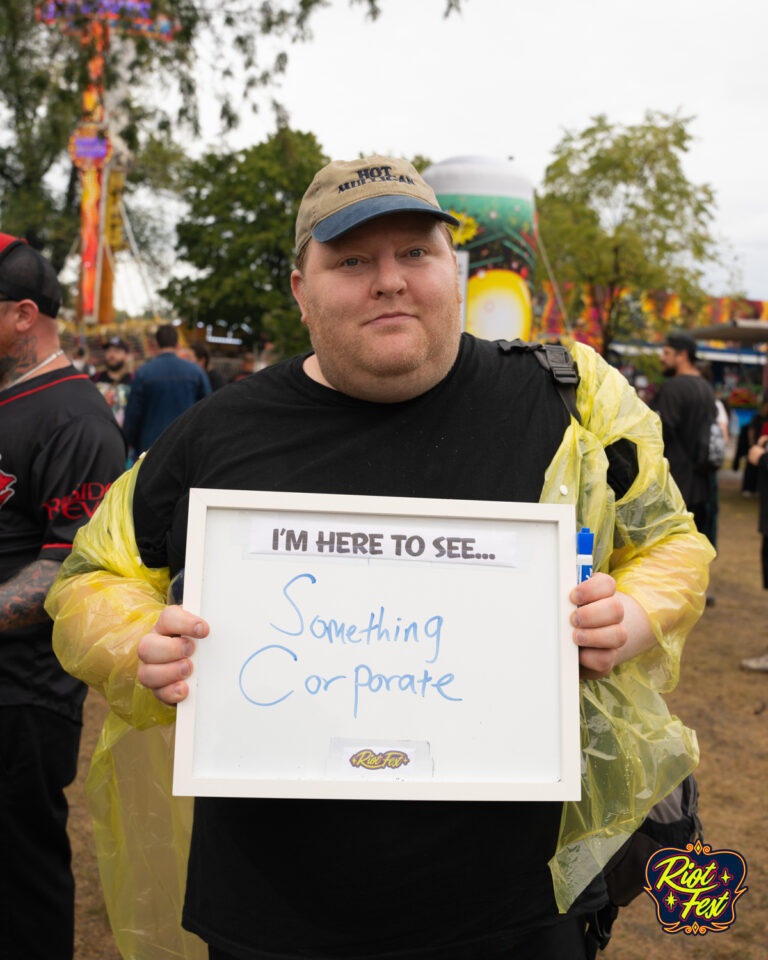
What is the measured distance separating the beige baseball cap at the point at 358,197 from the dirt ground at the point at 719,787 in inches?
98.4

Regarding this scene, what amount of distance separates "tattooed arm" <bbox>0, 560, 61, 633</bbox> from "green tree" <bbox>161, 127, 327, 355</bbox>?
105 feet

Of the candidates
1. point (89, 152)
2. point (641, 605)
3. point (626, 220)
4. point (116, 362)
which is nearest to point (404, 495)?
point (641, 605)

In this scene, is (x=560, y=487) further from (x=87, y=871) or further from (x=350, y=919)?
(x=87, y=871)

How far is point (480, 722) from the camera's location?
144 cm

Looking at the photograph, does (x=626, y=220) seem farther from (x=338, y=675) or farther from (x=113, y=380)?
(x=338, y=675)

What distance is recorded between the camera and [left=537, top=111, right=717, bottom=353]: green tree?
16.7 meters

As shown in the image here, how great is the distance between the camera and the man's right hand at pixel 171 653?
141cm

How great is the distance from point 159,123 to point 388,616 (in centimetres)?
683

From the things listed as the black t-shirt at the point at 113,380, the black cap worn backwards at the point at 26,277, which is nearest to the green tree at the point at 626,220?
the black t-shirt at the point at 113,380

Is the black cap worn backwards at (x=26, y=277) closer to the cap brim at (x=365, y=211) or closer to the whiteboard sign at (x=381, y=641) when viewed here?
the cap brim at (x=365, y=211)

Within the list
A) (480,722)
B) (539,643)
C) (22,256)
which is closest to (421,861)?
(480,722)

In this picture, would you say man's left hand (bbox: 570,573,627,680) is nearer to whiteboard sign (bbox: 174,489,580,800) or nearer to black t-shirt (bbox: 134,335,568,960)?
whiteboard sign (bbox: 174,489,580,800)

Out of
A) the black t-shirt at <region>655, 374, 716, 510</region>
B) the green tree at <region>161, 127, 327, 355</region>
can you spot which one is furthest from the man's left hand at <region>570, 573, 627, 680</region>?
the green tree at <region>161, 127, 327, 355</region>

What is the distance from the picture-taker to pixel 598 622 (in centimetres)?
142
